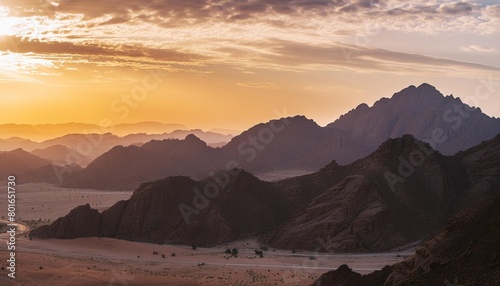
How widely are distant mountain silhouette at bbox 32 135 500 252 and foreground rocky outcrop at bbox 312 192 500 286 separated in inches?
1357

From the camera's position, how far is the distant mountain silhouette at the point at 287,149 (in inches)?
6339

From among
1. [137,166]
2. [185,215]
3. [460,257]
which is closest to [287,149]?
[137,166]

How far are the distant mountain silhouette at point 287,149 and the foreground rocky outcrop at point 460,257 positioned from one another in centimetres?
12509

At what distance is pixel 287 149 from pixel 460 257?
161596 mm

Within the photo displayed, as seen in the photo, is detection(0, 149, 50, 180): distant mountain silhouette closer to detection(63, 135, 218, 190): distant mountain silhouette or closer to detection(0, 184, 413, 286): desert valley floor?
detection(63, 135, 218, 190): distant mountain silhouette

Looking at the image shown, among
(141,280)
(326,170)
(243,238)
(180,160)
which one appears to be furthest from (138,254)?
(180,160)

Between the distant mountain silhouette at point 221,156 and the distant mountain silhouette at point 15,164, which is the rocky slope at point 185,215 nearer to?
the distant mountain silhouette at point 221,156

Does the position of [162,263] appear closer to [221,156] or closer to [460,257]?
[460,257]

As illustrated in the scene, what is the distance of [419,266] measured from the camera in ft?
98.1

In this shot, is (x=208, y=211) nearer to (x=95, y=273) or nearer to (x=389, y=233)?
(x=389, y=233)

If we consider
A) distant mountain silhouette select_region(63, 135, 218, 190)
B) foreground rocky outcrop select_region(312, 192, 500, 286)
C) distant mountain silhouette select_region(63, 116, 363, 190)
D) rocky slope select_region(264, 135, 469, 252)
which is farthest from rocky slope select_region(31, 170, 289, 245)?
distant mountain silhouette select_region(63, 135, 218, 190)

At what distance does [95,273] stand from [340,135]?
494ft

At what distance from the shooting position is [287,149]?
18950 cm

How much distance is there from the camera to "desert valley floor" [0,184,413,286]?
4216 cm
